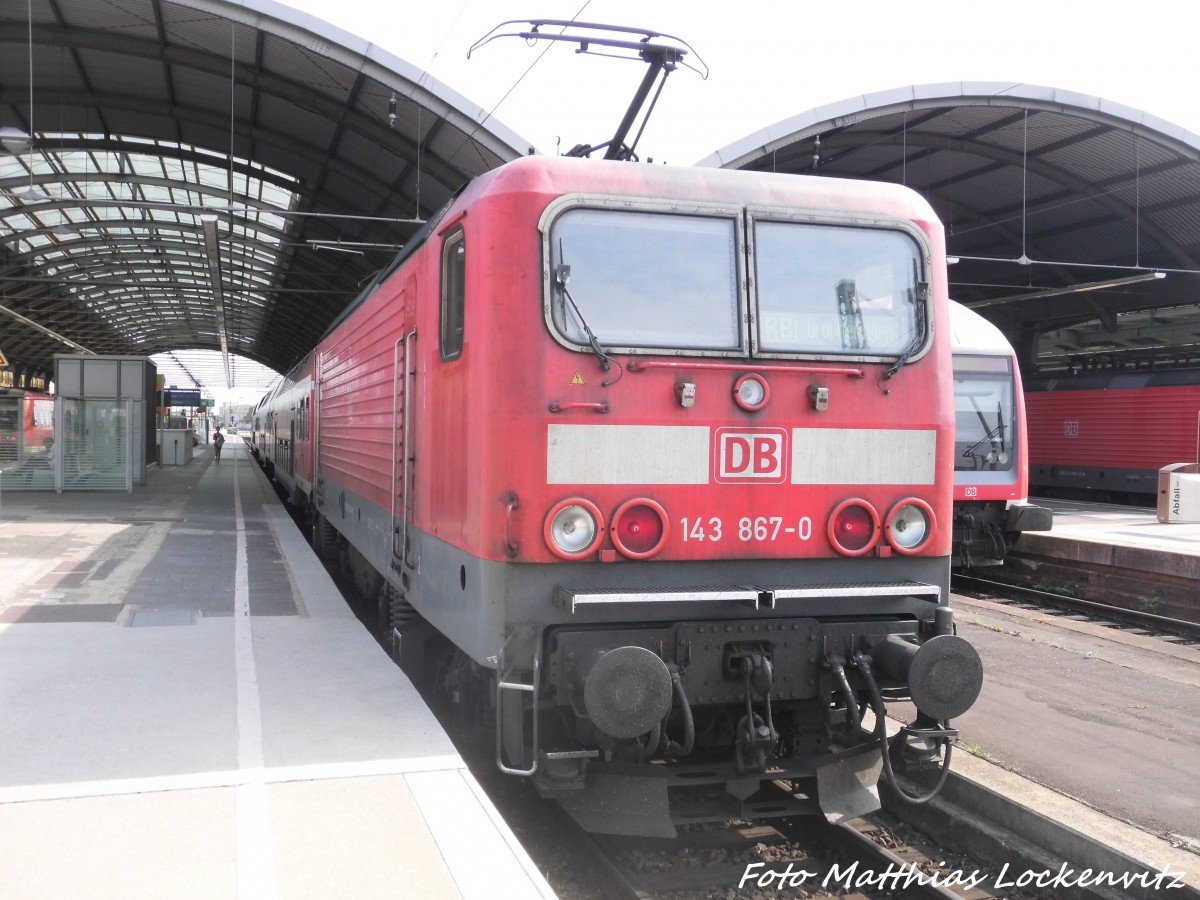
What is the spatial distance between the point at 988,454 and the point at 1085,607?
7.14 feet

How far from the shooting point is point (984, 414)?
42.8 ft

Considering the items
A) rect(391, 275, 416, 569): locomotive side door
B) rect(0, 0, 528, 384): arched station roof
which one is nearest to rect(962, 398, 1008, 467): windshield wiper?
rect(0, 0, 528, 384): arched station roof

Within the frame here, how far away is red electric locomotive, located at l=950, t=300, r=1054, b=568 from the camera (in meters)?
12.6

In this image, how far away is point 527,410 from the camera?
14.8 ft

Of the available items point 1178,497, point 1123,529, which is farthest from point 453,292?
point 1178,497

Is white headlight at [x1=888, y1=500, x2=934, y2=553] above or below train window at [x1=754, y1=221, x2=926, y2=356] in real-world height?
below

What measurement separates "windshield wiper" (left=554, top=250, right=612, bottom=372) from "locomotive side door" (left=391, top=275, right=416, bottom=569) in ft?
5.50

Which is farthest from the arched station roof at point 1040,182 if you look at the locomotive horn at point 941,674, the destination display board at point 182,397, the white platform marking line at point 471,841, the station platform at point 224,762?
the destination display board at point 182,397

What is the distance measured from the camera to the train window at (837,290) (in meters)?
4.93

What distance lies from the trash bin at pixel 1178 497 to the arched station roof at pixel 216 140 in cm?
1277

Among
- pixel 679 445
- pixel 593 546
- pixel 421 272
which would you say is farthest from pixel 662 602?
pixel 421 272

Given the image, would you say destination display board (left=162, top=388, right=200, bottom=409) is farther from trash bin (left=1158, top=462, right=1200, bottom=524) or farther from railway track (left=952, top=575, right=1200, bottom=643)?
railway track (left=952, top=575, right=1200, bottom=643)

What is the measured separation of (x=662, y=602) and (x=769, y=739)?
77 cm

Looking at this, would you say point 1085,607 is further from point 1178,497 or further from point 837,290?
point 837,290
